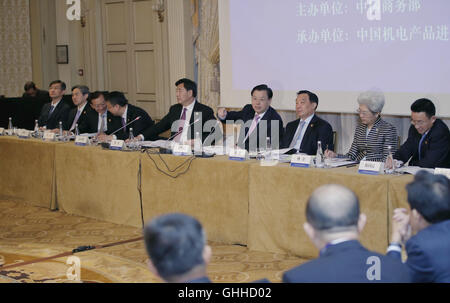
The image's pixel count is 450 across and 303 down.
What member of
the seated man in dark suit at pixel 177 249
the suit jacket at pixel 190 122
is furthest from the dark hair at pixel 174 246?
the suit jacket at pixel 190 122

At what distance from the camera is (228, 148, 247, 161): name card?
446 centimetres

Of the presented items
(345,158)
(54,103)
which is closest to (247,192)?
(345,158)

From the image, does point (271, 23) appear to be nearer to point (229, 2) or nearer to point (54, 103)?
point (229, 2)

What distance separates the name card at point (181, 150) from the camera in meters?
4.74

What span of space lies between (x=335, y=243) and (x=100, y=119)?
482 cm

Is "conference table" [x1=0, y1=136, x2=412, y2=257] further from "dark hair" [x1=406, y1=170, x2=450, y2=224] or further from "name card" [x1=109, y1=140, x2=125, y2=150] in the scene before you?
"dark hair" [x1=406, y1=170, x2=450, y2=224]

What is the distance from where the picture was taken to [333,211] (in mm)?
1785

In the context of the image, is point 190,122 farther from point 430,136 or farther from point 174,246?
point 174,246

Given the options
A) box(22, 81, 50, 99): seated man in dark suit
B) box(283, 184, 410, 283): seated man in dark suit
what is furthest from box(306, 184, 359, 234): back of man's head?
box(22, 81, 50, 99): seated man in dark suit

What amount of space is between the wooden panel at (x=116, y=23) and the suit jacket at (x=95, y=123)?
2.76m

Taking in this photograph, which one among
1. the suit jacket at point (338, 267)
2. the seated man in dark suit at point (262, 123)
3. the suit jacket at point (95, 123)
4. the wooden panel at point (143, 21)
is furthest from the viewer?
the wooden panel at point (143, 21)

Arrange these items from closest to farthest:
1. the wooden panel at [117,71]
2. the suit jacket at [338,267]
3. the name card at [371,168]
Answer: the suit jacket at [338,267] → the name card at [371,168] → the wooden panel at [117,71]

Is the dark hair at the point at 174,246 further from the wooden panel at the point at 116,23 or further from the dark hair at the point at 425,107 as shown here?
the wooden panel at the point at 116,23

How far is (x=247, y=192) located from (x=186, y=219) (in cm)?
274
